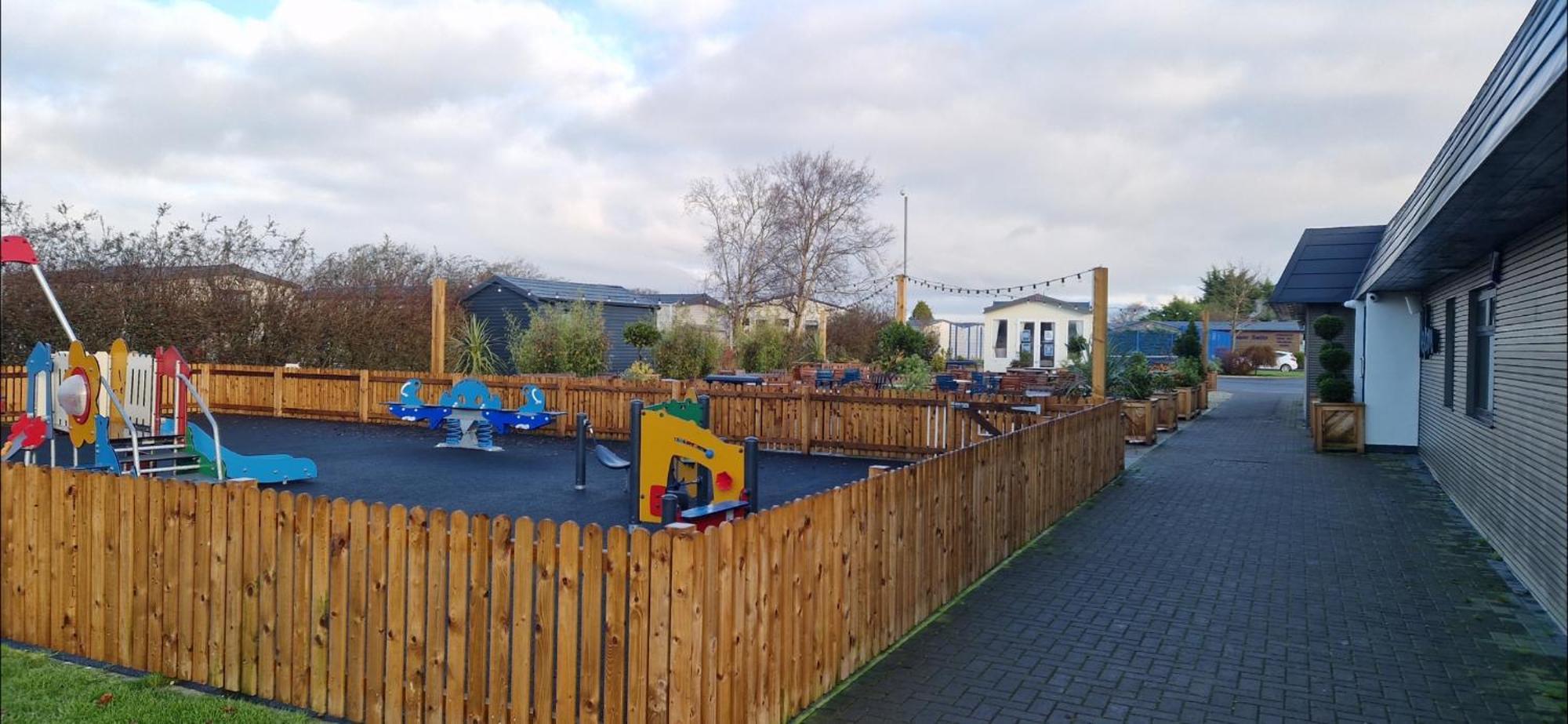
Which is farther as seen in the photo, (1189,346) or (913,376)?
(1189,346)

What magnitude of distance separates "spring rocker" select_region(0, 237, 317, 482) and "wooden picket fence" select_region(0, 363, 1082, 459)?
19.5 feet

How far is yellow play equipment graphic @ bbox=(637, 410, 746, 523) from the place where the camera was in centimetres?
878

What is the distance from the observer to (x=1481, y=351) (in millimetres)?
9797

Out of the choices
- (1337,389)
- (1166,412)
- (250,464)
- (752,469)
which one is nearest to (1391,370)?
(1337,389)

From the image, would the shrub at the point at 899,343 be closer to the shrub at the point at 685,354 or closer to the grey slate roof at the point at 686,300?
the shrub at the point at 685,354

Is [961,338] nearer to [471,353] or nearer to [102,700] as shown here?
[471,353]

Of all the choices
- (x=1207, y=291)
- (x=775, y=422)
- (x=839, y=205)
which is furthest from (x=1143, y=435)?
(x=1207, y=291)

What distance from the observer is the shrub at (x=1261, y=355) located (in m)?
55.2

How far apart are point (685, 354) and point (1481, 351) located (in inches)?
732

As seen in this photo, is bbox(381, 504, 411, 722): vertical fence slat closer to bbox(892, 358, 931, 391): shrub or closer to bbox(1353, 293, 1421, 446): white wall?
bbox(892, 358, 931, 391): shrub

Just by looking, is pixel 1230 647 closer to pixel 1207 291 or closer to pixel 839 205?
pixel 839 205

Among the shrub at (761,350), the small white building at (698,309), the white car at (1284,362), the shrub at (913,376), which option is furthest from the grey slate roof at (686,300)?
the white car at (1284,362)

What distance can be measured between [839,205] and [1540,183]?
3862 centimetres

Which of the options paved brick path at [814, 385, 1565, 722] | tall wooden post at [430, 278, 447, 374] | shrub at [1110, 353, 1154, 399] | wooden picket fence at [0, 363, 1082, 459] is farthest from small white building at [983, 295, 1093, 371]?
paved brick path at [814, 385, 1565, 722]
